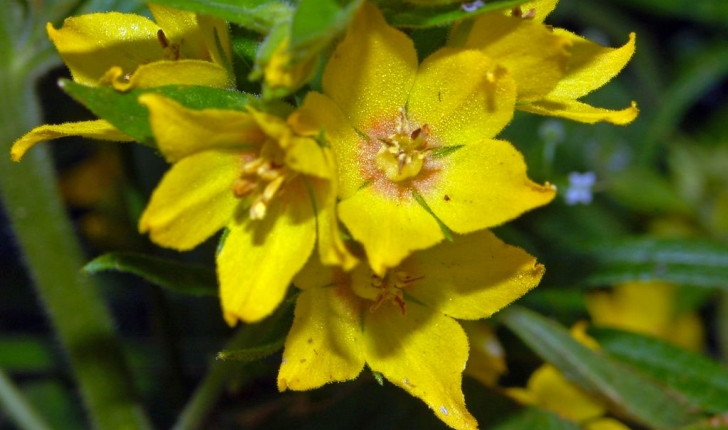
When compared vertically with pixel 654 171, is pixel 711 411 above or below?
above

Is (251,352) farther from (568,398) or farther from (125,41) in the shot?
(568,398)

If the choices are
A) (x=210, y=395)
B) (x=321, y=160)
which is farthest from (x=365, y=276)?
(x=210, y=395)

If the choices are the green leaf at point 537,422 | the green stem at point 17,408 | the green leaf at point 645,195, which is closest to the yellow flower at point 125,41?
the green stem at point 17,408

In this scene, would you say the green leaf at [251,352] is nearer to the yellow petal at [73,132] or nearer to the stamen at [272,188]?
the stamen at [272,188]

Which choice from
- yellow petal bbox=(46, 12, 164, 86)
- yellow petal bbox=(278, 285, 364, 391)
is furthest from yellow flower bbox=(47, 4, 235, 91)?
yellow petal bbox=(278, 285, 364, 391)

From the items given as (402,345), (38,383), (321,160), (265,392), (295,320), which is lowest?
(38,383)

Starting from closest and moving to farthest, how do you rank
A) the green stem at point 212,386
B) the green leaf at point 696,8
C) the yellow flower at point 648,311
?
the green stem at point 212,386 < the yellow flower at point 648,311 < the green leaf at point 696,8

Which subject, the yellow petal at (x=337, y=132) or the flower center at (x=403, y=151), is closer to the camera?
the yellow petal at (x=337, y=132)

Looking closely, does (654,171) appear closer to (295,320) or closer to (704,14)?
(704,14)
